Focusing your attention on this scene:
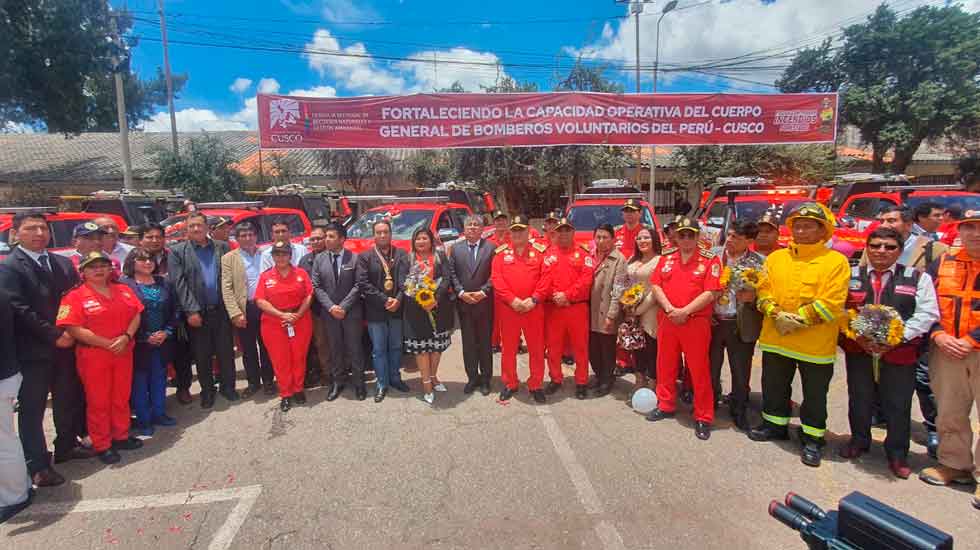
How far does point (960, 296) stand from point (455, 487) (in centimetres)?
358

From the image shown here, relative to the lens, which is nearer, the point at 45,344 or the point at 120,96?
the point at 45,344

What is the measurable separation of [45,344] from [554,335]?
4071 mm

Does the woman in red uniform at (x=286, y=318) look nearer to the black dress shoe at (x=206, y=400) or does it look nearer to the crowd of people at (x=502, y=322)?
the crowd of people at (x=502, y=322)

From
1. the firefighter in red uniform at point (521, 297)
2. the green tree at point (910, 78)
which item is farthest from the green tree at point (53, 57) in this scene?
the green tree at point (910, 78)

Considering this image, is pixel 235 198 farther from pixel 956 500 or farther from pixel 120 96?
pixel 956 500

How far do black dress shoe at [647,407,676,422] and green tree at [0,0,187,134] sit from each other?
17.9 meters

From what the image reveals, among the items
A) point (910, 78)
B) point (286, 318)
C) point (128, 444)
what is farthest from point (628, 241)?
point (910, 78)

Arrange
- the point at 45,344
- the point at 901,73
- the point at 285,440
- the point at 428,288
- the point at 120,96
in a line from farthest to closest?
the point at 901,73 < the point at 120,96 < the point at 428,288 < the point at 285,440 < the point at 45,344

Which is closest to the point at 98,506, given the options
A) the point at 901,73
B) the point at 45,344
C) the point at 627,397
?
the point at 45,344

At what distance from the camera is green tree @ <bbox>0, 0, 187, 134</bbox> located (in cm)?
1648

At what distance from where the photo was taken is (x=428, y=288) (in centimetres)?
475

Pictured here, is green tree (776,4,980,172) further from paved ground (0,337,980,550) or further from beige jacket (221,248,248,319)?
beige jacket (221,248,248,319)

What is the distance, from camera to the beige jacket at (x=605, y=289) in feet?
16.1

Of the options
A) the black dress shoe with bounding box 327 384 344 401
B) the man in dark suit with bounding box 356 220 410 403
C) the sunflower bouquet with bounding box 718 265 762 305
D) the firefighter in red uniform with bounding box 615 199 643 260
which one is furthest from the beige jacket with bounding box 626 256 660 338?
the black dress shoe with bounding box 327 384 344 401
